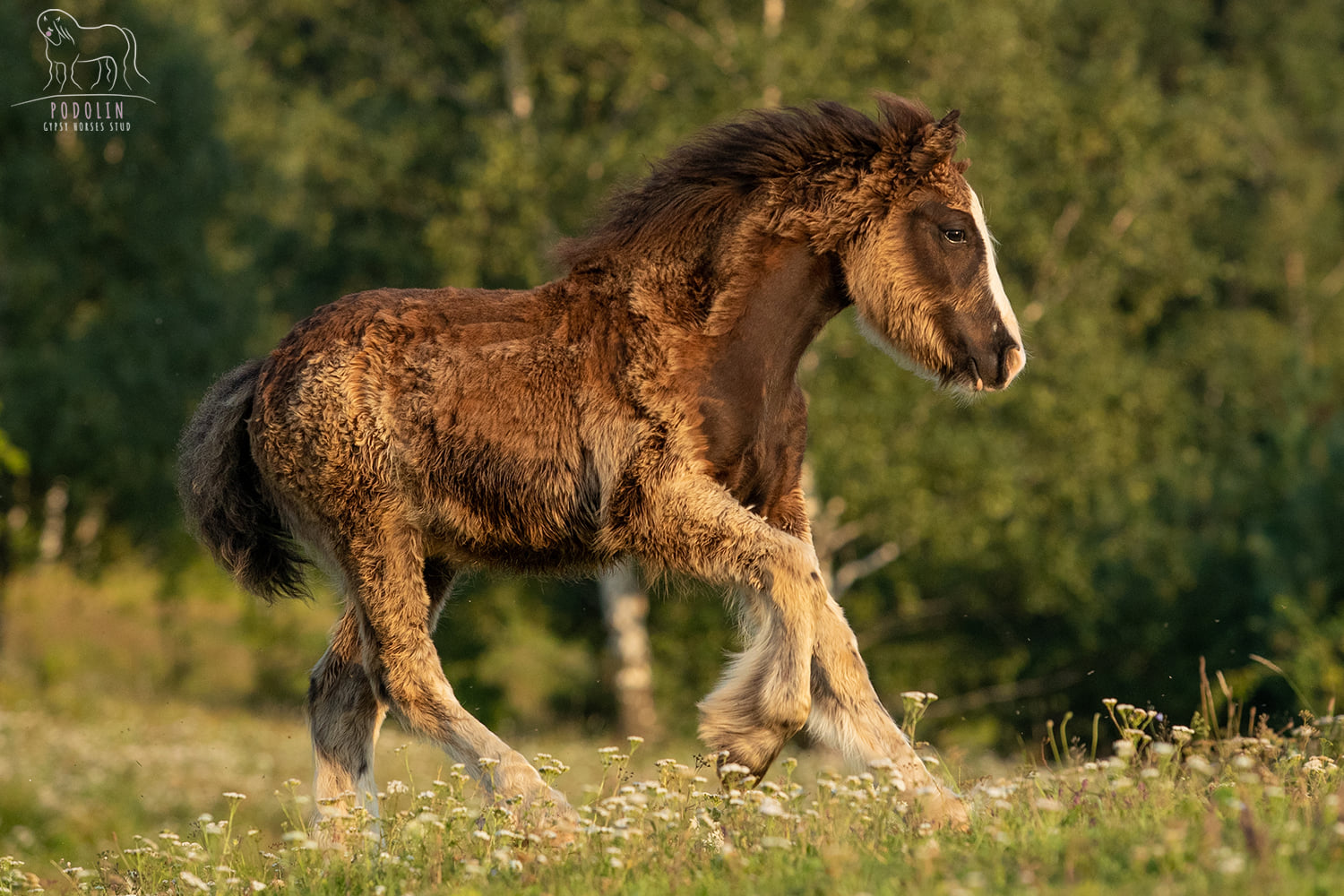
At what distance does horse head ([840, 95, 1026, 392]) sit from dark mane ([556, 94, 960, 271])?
0.02 metres

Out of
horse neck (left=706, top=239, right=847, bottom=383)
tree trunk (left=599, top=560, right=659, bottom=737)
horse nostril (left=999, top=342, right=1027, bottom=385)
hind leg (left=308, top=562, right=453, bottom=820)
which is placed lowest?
tree trunk (left=599, top=560, right=659, bottom=737)

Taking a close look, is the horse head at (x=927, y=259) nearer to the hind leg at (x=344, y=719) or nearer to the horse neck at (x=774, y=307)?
the horse neck at (x=774, y=307)

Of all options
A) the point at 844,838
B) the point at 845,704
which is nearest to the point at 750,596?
the point at 845,704

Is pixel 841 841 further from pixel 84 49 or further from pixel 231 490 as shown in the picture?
pixel 84 49

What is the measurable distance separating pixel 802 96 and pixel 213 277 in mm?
10553

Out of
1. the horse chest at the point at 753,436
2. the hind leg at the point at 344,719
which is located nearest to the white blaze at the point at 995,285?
the horse chest at the point at 753,436

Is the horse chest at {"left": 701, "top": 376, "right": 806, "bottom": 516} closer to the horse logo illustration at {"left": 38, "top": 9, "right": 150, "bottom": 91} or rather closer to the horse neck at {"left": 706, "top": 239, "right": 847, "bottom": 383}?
the horse neck at {"left": 706, "top": 239, "right": 847, "bottom": 383}

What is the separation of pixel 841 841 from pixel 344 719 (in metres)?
2.95

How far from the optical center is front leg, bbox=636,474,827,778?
5.84 metres

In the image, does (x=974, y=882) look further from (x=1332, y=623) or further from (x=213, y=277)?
(x=213, y=277)

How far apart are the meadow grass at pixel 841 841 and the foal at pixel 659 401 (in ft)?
1.74

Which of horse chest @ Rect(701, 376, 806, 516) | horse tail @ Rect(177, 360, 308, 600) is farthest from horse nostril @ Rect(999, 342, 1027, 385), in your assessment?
horse tail @ Rect(177, 360, 308, 600)

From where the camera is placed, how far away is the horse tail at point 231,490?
6777 mm

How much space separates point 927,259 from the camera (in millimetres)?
6438
